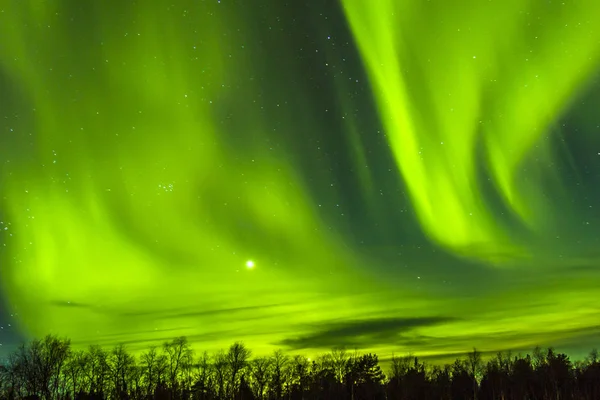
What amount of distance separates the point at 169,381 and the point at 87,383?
538 inches

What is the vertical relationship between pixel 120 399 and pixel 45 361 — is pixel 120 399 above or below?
below

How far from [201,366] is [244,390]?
11302 mm

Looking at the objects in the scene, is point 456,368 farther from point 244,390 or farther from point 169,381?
point 169,381

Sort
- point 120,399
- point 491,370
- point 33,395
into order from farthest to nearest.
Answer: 1. point 491,370
2. point 120,399
3. point 33,395

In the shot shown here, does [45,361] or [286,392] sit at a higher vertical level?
[45,361]

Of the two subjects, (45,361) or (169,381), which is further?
(169,381)

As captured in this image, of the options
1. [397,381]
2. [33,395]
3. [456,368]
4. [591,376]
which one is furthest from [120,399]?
[591,376]

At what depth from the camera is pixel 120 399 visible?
8681cm

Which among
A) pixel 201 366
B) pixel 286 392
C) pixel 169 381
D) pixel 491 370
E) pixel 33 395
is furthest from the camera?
pixel 491 370

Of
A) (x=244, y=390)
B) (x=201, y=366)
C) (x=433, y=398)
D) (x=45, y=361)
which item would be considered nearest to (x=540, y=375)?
(x=433, y=398)

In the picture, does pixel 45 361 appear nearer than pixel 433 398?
Yes

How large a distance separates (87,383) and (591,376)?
10299 cm

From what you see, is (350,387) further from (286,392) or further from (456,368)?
(456,368)

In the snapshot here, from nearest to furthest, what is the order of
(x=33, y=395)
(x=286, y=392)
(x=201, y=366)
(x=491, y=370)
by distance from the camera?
1. (x=33, y=395)
2. (x=201, y=366)
3. (x=286, y=392)
4. (x=491, y=370)
